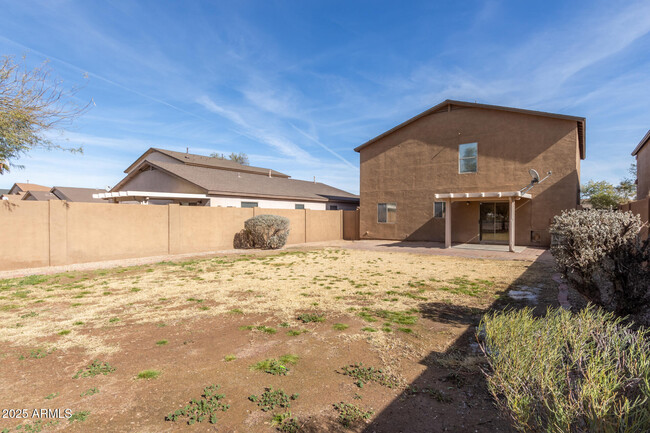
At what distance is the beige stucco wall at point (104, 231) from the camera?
10312mm

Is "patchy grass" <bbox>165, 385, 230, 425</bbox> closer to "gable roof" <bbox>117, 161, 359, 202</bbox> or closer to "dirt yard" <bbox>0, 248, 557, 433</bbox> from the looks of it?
"dirt yard" <bbox>0, 248, 557, 433</bbox>

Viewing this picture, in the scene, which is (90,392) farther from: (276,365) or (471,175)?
(471,175)

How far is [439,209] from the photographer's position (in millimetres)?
18219

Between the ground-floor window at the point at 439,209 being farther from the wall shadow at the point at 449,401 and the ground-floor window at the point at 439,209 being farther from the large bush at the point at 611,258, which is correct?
the wall shadow at the point at 449,401

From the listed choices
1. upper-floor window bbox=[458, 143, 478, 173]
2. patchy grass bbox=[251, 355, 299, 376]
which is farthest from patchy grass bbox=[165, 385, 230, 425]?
upper-floor window bbox=[458, 143, 478, 173]

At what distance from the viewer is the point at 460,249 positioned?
15031 mm

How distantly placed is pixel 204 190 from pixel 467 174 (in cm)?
1447

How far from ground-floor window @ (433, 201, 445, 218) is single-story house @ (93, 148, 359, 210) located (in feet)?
28.8

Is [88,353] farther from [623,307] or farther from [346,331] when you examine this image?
[623,307]

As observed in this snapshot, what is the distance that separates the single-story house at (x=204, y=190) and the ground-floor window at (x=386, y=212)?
209 inches

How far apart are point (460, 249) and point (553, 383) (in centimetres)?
1347

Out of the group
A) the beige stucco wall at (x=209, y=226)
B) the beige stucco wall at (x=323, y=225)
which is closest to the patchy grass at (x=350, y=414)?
the beige stucco wall at (x=209, y=226)

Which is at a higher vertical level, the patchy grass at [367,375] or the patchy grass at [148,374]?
the patchy grass at [367,375]

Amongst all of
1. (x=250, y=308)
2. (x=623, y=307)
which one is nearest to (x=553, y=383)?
(x=623, y=307)
